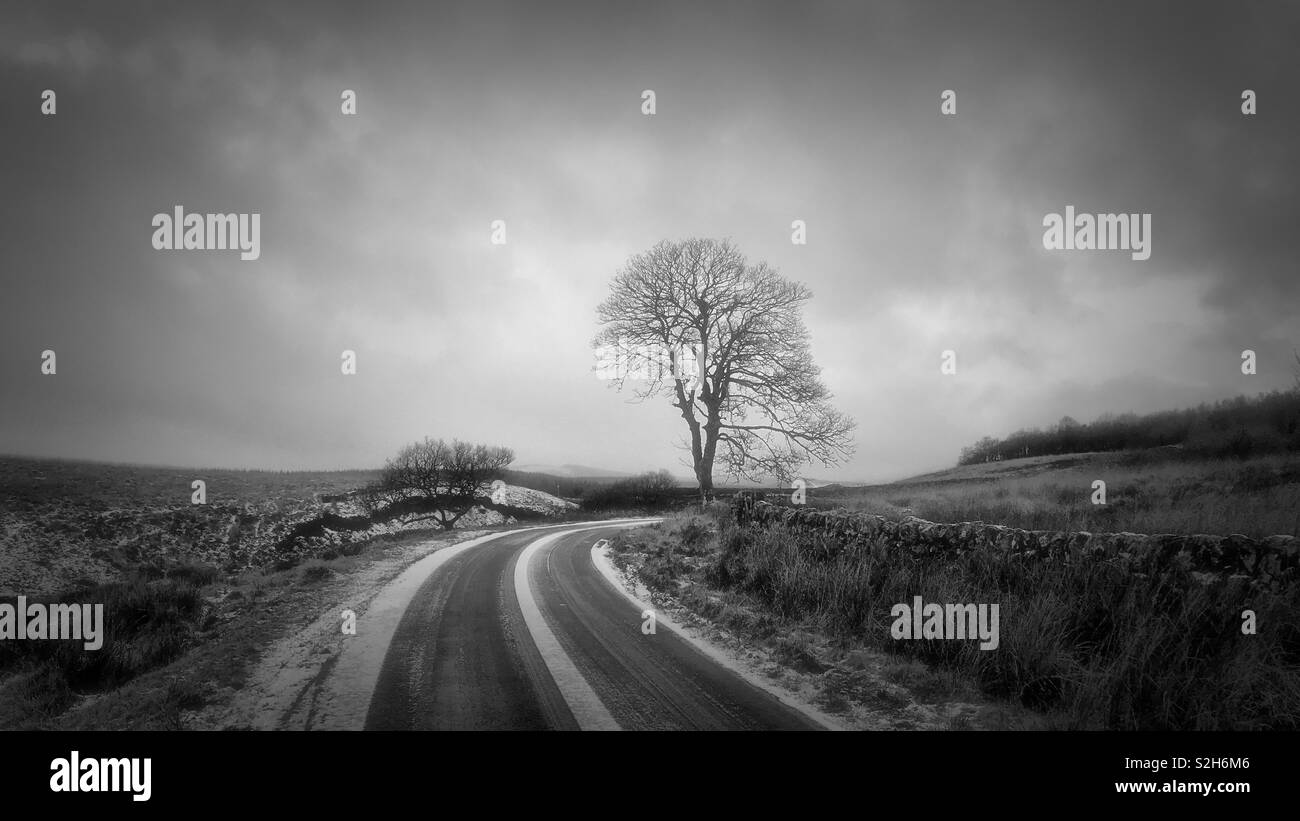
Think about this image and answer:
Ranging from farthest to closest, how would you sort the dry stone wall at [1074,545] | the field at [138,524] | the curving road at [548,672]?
the field at [138,524] < the dry stone wall at [1074,545] < the curving road at [548,672]

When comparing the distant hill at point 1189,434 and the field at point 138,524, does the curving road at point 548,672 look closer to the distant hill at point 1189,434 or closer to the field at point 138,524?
the field at point 138,524

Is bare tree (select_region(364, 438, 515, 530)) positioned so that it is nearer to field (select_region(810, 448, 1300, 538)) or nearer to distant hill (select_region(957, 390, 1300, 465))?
field (select_region(810, 448, 1300, 538))

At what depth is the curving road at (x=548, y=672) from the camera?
11.4ft

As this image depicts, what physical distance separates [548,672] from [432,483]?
20653 mm

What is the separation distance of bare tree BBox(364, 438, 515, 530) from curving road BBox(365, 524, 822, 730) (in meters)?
16.7

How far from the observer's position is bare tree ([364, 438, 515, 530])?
22328mm

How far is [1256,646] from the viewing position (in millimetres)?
3834

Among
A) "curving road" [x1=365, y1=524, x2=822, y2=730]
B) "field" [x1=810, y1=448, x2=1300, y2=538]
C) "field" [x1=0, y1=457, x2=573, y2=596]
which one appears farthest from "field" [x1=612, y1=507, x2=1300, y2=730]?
"field" [x1=0, y1=457, x2=573, y2=596]

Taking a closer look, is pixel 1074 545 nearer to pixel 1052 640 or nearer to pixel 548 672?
pixel 1052 640

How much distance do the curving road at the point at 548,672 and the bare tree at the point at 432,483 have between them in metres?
16.7

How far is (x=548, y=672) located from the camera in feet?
14.1

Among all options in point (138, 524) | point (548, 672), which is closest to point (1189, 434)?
point (548, 672)

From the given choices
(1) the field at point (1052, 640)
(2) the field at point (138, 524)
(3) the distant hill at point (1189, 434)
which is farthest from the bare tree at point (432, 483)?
(3) the distant hill at point (1189, 434)
